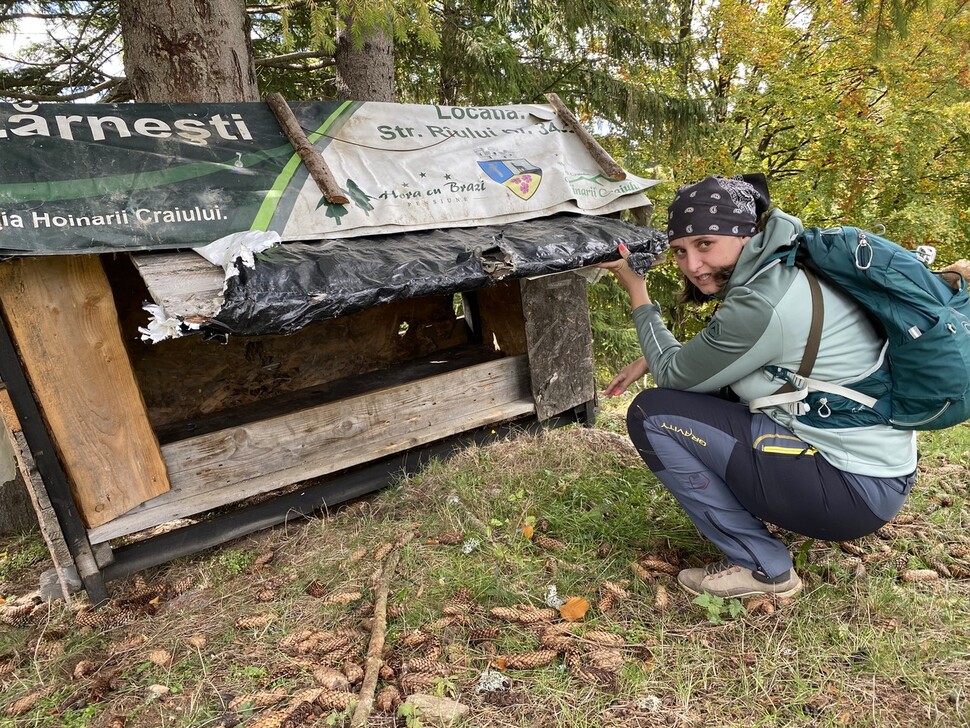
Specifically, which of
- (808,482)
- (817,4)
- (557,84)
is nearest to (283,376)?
(808,482)

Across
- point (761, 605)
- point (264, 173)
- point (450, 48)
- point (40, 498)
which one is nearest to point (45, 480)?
point (40, 498)

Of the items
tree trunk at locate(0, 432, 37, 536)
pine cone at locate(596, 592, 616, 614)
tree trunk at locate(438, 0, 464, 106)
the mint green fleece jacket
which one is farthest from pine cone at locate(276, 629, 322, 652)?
tree trunk at locate(438, 0, 464, 106)

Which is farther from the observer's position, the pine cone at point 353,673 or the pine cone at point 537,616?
the pine cone at point 537,616

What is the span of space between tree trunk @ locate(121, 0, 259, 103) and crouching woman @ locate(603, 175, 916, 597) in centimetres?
357

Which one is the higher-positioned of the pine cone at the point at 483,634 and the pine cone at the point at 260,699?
the pine cone at the point at 260,699

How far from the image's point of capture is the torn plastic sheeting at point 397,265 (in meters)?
2.67

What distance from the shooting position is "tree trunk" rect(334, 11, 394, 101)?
6.25 metres

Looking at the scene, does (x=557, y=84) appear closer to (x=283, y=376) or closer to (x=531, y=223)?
(x=531, y=223)

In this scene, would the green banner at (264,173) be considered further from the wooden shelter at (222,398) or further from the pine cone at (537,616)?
the pine cone at (537,616)

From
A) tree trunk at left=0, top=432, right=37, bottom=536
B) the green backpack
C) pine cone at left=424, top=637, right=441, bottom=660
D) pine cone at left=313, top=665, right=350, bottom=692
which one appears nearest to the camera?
the green backpack

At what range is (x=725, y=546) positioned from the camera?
257 cm

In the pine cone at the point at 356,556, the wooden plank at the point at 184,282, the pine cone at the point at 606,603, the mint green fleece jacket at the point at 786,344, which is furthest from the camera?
the pine cone at the point at 356,556

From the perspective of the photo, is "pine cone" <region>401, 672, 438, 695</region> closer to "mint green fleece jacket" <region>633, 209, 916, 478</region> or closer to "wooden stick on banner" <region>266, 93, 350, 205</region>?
"mint green fleece jacket" <region>633, 209, 916, 478</region>

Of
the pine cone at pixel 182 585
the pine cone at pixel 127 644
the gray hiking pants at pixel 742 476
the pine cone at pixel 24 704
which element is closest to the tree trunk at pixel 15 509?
the pine cone at pixel 182 585
